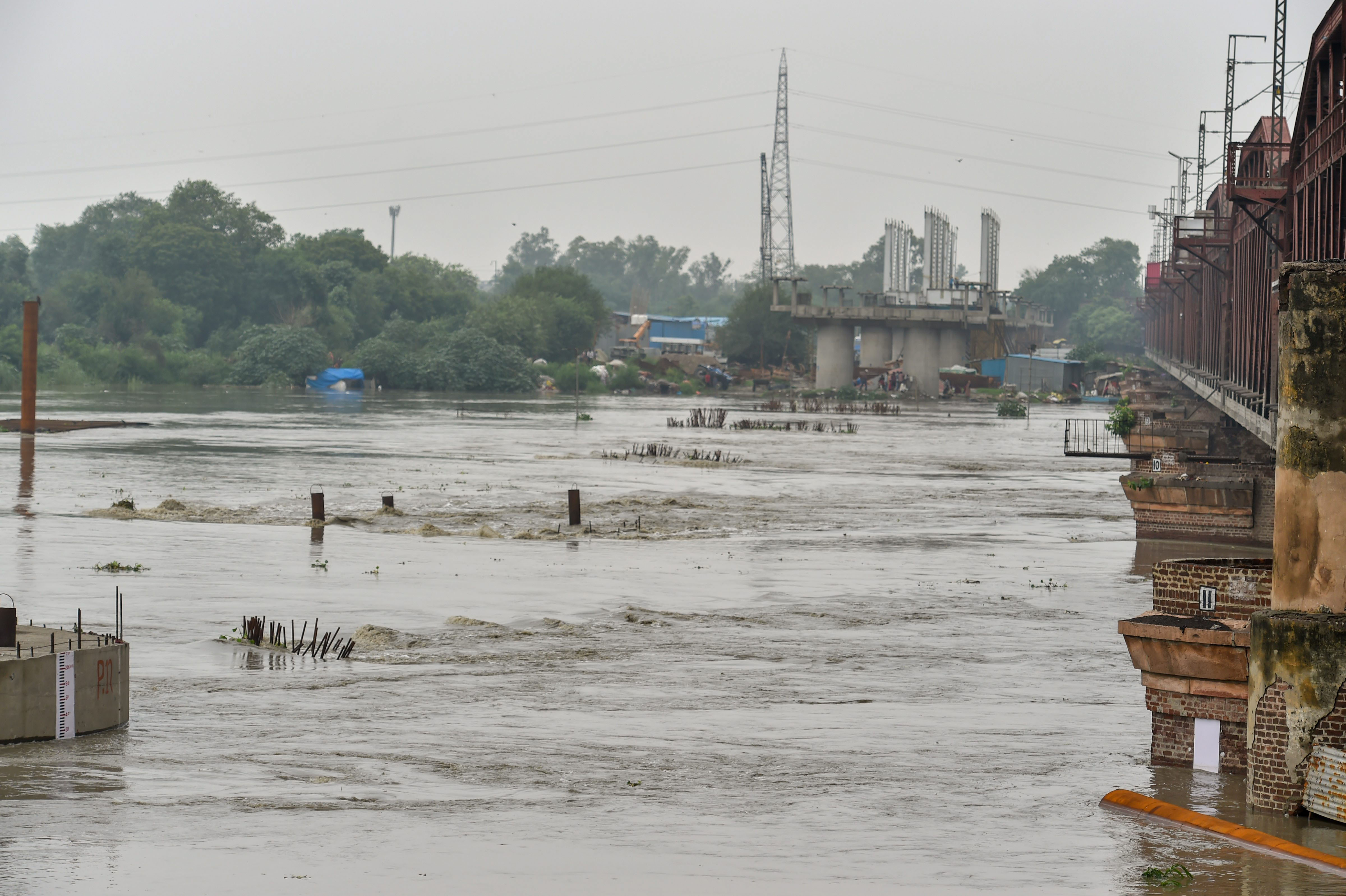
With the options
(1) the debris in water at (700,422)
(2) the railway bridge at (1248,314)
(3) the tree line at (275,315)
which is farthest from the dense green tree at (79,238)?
(2) the railway bridge at (1248,314)

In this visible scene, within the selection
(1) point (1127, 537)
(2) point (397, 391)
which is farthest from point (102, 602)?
(2) point (397, 391)

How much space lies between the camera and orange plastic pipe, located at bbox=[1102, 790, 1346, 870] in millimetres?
10867

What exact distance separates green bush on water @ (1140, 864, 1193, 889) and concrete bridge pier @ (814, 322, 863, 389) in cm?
11611

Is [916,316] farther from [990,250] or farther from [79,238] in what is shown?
[79,238]

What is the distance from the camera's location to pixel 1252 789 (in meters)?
12.0

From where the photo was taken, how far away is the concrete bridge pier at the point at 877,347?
133625 millimetres

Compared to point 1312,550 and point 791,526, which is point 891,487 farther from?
point 1312,550

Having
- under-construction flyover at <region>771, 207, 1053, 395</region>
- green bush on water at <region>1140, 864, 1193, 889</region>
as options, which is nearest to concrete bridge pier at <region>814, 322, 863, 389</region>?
under-construction flyover at <region>771, 207, 1053, 395</region>

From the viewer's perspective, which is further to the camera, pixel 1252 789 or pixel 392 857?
pixel 1252 789

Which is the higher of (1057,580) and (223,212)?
(223,212)

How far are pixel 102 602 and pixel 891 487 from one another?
2827cm

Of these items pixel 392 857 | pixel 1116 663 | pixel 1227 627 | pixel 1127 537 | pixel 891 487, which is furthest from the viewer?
pixel 891 487

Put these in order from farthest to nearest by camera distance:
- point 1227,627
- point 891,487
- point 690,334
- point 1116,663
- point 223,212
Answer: point 690,334, point 223,212, point 891,487, point 1116,663, point 1227,627

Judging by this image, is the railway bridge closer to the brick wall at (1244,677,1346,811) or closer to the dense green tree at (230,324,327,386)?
the brick wall at (1244,677,1346,811)
